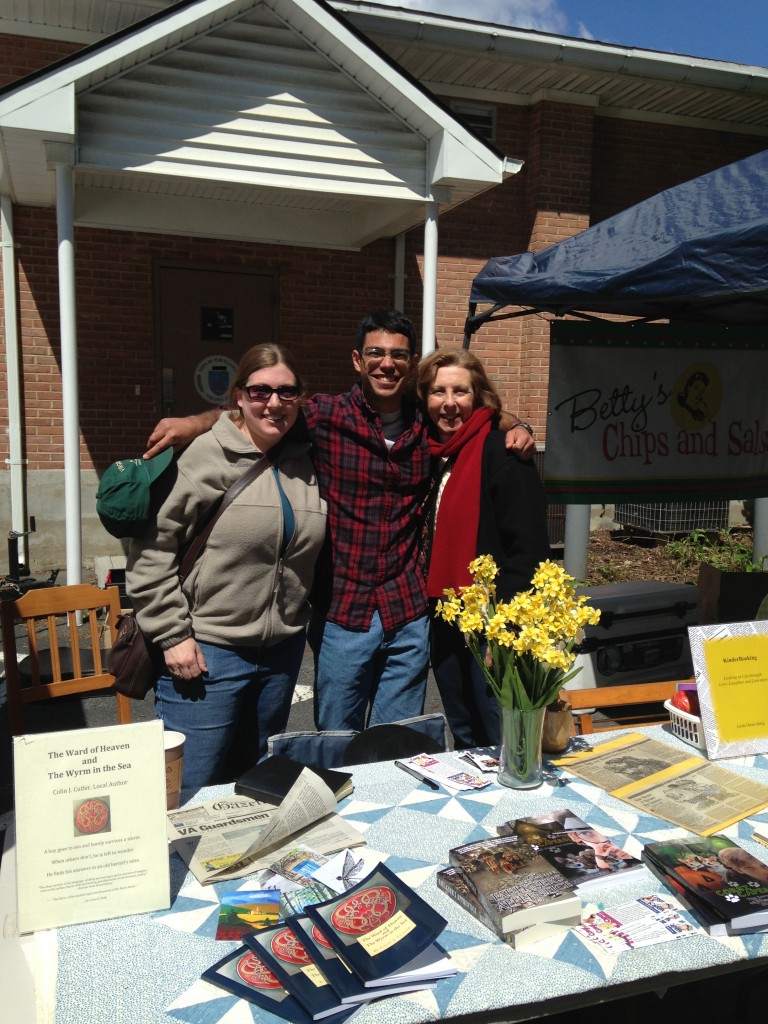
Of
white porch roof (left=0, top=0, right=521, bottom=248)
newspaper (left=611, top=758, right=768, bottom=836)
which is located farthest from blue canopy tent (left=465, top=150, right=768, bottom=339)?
white porch roof (left=0, top=0, right=521, bottom=248)

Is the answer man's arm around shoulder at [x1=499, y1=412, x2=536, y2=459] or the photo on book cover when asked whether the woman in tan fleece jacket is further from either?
the photo on book cover

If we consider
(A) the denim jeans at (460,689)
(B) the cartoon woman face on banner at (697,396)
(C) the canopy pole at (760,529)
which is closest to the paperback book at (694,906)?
(A) the denim jeans at (460,689)

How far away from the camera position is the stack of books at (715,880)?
4.77 feet

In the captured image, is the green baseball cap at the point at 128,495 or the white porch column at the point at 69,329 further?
the white porch column at the point at 69,329

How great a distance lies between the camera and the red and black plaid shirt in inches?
103

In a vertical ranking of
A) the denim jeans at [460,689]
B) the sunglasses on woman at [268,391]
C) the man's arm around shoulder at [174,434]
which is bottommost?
the denim jeans at [460,689]

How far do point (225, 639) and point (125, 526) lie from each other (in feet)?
1.41

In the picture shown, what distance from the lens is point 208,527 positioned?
2.32 m

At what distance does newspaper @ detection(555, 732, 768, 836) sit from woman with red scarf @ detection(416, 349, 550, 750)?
1.85 ft

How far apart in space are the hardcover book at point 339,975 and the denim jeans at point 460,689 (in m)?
1.46

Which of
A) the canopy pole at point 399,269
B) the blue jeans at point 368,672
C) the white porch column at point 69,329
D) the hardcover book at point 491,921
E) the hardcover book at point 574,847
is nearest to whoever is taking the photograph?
the hardcover book at point 491,921

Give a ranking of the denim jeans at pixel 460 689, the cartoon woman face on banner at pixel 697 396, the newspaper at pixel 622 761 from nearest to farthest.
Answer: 1. the newspaper at pixel 622 761
2. the denim jeans at pixel 460 689
3. the cartoon woman face on banner at pixel 697 396

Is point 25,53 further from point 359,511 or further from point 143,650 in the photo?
point 143,650

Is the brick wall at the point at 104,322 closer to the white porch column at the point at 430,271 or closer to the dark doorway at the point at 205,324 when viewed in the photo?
the dark doorway at the point at 205,324
